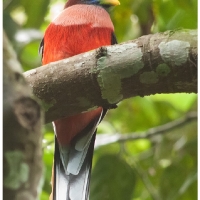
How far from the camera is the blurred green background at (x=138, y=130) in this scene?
8.02ft

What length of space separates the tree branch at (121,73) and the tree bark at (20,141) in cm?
66

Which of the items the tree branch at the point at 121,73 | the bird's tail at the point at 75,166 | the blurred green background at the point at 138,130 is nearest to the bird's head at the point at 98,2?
the blurred green background at the point at 138,130

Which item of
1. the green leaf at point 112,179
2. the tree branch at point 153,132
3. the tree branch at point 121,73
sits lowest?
the green leaf at point 112,179

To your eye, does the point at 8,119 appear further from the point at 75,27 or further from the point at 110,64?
the point at 75,27

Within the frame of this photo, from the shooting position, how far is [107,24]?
236 cm

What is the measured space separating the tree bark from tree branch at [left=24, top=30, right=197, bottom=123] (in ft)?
2.16

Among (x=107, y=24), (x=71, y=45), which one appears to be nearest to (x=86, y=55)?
(x=71, y=45)

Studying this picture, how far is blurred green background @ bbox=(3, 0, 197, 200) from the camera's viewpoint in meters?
2.44

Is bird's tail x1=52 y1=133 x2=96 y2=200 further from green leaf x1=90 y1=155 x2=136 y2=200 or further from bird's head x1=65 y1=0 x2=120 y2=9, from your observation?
bird's head x1=65 y1=0 x2=120 y2=9

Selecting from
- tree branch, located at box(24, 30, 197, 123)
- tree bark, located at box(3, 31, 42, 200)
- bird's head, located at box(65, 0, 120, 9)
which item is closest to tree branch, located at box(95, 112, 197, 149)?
bird's head, located at box(65, 0, 120, 9)

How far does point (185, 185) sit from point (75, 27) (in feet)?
2.97

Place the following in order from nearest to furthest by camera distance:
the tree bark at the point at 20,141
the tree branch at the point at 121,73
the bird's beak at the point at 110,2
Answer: the tree bark at the point at 20,141
the tree branch at the point at 121,73
the bird's beak at the point at 110,2

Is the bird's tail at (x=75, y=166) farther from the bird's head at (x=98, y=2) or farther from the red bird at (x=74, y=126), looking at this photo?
the bird's head at (x=98, y=2)

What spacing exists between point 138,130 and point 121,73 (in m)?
1.65
